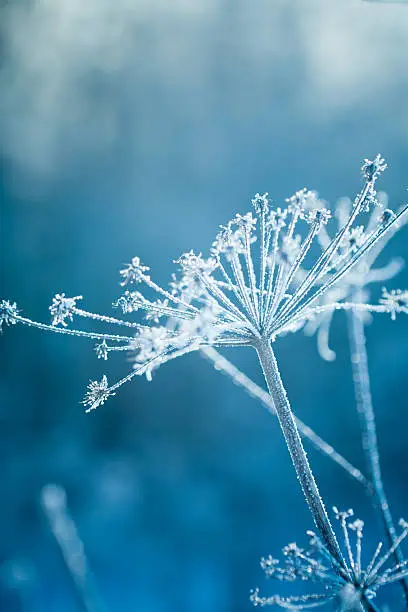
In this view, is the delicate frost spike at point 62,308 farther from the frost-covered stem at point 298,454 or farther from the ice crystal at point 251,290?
the frost-covered stem at point 298,454

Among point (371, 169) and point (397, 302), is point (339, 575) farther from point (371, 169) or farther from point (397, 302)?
point (371, 169)

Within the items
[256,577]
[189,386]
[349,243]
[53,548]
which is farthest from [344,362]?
[349,243]

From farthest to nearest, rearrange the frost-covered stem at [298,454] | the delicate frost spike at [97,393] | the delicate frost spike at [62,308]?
the delicate frost spike at [62,308]
the delicate frost spike at [97,393]
the frost-covered stem at [298,454]

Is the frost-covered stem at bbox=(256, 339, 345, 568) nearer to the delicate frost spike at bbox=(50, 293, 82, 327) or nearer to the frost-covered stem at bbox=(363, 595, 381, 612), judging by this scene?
the frost-covered stem at bbox=(363, 595, 381, 612)

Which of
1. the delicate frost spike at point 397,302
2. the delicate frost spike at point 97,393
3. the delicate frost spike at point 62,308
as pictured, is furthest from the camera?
the delicate frost spike at point 62,308

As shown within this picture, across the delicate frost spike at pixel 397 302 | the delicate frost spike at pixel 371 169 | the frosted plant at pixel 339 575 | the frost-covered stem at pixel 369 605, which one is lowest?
the frost-covered stem at pixel 369 605

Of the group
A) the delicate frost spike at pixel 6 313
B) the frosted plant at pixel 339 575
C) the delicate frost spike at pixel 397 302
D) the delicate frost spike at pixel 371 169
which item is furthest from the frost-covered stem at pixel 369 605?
the delicate frost spike at pixel 6 313

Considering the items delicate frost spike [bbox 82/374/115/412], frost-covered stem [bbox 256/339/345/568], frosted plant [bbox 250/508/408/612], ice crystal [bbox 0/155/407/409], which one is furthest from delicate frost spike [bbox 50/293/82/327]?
frosted plant [bbox 250/508/408/612]

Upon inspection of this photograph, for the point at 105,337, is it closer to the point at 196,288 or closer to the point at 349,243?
the point at 196,288

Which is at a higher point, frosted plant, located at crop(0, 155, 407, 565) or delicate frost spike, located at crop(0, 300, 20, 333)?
delicate frost spike, located at crop(0, 300, 20, 333)
